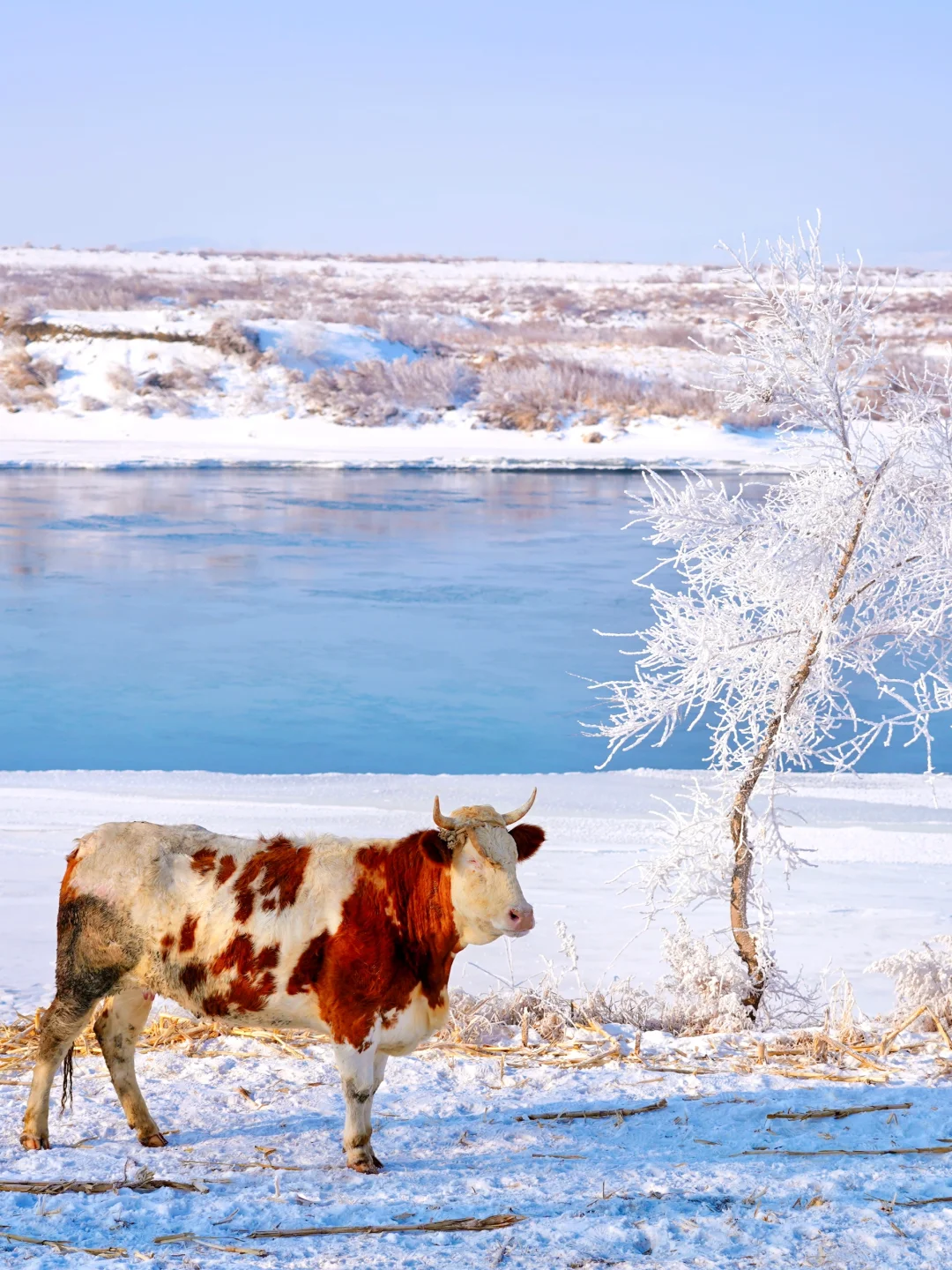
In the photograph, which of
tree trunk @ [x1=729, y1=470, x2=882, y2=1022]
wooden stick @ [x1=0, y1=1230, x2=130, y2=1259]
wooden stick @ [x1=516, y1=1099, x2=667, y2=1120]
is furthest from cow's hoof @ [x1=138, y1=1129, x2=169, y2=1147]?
tree trunk @ [x1=729, y1=470, x2=882, y2=1022]

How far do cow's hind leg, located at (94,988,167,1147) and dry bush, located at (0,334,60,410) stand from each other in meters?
31.4

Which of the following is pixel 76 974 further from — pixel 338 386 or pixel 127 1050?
pixel 338 386

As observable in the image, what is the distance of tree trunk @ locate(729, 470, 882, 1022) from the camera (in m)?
5.54

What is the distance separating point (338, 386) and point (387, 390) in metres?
1.36

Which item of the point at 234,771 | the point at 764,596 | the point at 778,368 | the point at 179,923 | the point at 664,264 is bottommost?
the point at 234,771

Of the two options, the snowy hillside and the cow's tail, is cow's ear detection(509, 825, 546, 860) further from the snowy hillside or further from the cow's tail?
the snowy hillside

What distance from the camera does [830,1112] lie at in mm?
3992

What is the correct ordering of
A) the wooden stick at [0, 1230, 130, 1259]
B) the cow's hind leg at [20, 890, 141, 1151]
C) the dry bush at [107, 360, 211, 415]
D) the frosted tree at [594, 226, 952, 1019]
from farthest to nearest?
the dry bush at [107, 360, 211, 415] < the frosted tree at [594, 226, 952, 1019] < the cow's hind leg at [20, 890, 141, 1151] < the wooden stick at [0, 1230, 130, 1259]

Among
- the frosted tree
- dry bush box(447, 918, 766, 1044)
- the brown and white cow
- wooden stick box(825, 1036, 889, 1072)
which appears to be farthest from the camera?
the frosted tree

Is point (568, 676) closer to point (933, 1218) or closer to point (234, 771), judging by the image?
point (234, 771)

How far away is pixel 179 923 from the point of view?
3.51m

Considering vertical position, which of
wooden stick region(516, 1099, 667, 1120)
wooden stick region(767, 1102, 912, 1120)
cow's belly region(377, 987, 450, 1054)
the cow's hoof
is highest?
cow's belly region(377, 987, 450, 1054)

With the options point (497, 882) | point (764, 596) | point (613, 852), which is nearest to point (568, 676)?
point (613, 852)

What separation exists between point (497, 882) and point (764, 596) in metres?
2.75
